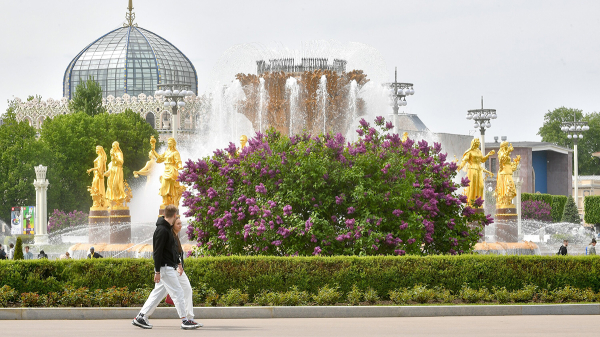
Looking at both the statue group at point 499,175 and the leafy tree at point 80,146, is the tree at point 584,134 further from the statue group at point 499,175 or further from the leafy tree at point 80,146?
the statue group at point 499,175

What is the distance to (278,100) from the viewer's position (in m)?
32.8

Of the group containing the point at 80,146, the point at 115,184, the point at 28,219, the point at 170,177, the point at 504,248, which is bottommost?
the point at 504,248

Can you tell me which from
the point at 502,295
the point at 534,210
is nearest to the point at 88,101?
the point at 534,210

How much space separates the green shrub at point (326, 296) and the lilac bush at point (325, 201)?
2.27m

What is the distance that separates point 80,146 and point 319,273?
47.7 meters

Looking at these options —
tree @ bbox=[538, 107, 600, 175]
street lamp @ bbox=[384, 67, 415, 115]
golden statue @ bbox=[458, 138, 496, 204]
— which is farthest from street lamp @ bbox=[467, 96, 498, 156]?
tree @ bbox=[538, 107, 600, 175]

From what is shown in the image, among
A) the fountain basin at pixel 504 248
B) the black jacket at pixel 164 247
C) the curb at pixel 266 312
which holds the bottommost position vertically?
the curb at pixel 266 312

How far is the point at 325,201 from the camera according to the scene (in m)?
19.5

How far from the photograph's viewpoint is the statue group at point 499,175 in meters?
29.4

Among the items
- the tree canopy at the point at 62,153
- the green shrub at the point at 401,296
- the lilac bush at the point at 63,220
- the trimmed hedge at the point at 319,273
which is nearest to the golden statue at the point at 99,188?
the trimmed hedge at the point at 319,273

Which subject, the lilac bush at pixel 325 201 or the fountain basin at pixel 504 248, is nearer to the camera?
the lilac bush at pixel 325 201

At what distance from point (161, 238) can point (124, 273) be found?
3531 mm

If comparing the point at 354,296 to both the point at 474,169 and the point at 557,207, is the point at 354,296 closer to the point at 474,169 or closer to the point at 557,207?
the point at 474,169

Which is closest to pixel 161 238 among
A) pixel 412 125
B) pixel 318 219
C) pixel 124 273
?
pixel 124 273
